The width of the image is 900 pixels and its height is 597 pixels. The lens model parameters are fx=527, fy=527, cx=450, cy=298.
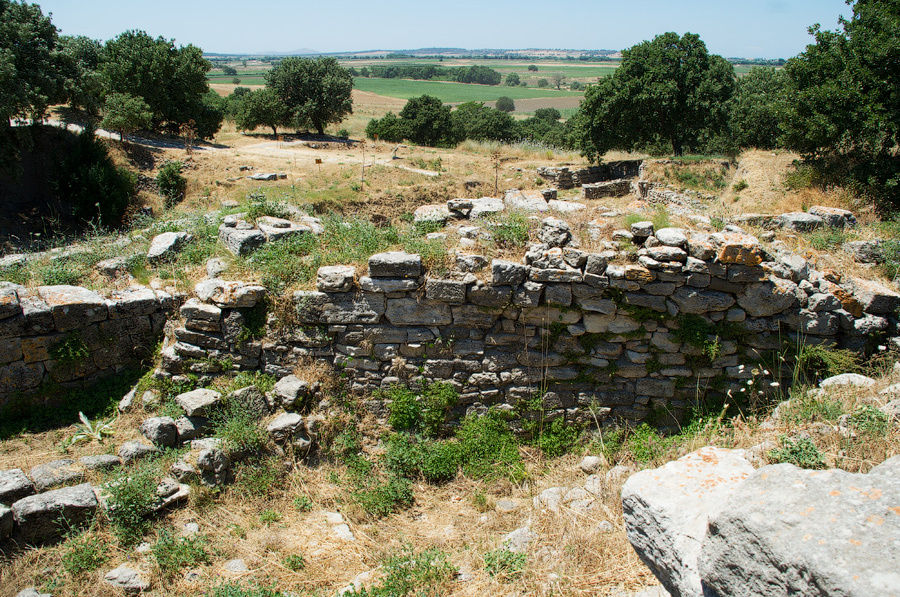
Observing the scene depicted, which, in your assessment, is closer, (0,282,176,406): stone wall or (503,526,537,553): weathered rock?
(503,526,537,553): weathered rock

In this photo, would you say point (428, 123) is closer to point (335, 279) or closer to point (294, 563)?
point (335, 279)

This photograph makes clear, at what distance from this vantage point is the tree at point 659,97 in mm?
22953

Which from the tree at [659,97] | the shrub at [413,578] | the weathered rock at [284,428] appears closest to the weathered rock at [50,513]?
the weathered rock at [284,428]

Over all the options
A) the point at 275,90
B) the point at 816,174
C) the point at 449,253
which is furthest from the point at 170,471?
the point at 275,90

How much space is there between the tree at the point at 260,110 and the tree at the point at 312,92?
35.7 inches

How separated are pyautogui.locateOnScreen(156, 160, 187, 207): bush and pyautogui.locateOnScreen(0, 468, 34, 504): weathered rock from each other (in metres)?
12.9

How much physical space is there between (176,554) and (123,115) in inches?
753

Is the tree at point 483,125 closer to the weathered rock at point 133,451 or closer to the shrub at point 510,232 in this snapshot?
the shrub at point 510,232

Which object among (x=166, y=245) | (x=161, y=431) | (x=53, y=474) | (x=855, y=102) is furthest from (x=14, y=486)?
(x=855, y=102)

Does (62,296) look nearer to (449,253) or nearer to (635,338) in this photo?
(449,253)

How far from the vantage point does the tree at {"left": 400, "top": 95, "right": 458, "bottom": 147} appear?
126 ft

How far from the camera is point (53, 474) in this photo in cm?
548

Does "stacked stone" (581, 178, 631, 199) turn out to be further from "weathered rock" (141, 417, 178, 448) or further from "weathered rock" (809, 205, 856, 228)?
"weathered rock" (141, 417, 178, 448)

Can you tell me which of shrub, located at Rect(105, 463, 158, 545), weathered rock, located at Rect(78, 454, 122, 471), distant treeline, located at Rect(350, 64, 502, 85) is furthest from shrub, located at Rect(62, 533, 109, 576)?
distant treeline, located at Rect(350, 64, 502, 85)
